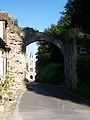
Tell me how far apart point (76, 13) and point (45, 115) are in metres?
16.2

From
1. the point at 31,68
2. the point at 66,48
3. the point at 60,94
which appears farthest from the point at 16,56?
the point at 31,68

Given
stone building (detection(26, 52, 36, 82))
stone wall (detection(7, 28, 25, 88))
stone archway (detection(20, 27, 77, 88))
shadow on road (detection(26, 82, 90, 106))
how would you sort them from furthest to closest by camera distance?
stone building (detection(26, 52, 36, 82)) → stone archway (detection(20, 27, 77, 88)) → stone wall (detection(7, 28, 25, 88)) → shadow on road (detection(26, 82, 90, 106))

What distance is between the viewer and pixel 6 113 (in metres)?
19.8

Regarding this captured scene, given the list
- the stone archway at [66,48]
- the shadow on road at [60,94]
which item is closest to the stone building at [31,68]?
the stone archway at [66,48]

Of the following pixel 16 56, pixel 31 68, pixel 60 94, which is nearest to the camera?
pixel 60 94

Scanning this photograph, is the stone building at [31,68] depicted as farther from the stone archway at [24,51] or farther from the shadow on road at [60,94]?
the shadow on road at [60,94]

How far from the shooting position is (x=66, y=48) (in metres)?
46.0

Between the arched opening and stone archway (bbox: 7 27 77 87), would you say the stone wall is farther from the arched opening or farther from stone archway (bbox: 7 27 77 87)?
the arched opening

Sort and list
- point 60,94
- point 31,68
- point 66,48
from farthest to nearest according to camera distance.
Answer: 1. point 31,68
2. point 66,48
3. point 60,94

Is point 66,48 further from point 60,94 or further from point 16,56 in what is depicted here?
point 60,94

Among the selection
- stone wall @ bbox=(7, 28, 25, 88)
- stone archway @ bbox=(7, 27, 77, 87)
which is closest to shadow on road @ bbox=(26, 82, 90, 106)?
stone wall @ bbox=(7, 28, 25, 88)

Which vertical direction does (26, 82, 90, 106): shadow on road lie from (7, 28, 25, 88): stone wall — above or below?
below

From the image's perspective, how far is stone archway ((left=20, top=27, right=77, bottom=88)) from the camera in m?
43.5

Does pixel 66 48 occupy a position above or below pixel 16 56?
above
